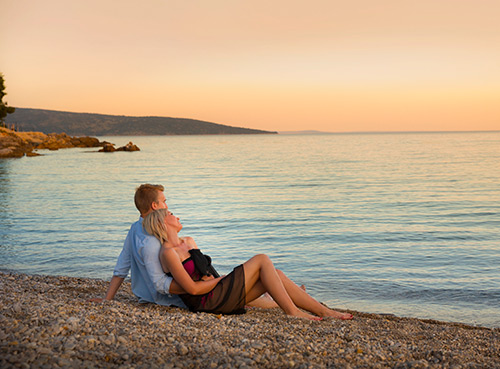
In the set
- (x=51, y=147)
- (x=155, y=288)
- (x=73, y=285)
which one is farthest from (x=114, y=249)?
(x=51, y=147)

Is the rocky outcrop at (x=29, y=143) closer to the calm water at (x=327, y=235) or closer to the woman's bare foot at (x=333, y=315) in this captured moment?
the calm water at (x=327, y=235)

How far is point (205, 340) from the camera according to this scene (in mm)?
4531

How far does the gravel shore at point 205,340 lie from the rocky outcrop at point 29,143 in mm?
59462

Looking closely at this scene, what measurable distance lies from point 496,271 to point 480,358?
584 cm

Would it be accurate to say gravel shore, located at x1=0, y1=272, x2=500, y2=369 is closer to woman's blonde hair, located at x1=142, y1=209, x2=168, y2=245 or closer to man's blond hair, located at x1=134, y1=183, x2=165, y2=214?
woman's blonde hair, located at x1=142, y1=209, x2=168, y2=245

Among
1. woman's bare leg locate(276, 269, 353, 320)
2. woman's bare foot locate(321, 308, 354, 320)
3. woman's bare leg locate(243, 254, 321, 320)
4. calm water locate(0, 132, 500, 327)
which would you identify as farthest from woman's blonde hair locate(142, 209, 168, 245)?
calm water locate(0, 132, 500, 327)

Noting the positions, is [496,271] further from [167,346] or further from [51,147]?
[51,147]

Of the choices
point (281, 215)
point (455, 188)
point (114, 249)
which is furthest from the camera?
point (455, 188)

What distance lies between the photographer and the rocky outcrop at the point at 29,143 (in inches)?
2356

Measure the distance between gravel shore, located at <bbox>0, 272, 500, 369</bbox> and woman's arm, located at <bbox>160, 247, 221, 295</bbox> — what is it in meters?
0.30

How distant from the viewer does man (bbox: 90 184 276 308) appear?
220 inches

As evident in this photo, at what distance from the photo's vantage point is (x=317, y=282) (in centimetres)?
958

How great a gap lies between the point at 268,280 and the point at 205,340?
1.40 m

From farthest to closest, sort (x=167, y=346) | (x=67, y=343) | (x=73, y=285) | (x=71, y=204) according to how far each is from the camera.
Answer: (x=71, y=204) → (x=73, y=285) → (x=167, y=346) → (x=67, y=343)
